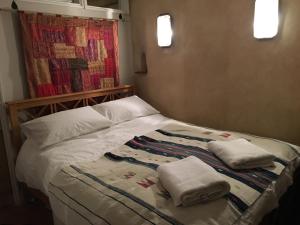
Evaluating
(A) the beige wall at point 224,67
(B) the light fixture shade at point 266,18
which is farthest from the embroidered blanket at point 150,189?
(B) the light fixture shade at point 266,18

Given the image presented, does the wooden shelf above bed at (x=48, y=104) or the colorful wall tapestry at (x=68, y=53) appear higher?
the colorful wall tapestry at (x=68, y=53)

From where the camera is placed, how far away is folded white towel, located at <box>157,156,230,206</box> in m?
1.26

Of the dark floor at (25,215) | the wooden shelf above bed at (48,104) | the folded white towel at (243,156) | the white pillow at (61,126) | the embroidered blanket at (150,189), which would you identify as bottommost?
the dark floor at (25,215)

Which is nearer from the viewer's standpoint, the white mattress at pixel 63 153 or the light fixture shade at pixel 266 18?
the white mattress at pixel 63 153

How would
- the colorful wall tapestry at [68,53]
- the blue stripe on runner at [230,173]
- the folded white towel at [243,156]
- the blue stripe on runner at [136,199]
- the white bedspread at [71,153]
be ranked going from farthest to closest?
the colorful wall tapestry at [68,53], the white bedspread at [71,153], the folded white towel at [243,156], the blue stripe on runner at [230,173], the blue stripe on runner at [136,199]

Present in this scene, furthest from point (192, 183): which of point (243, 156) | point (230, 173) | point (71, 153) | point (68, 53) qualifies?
point (68, 53)

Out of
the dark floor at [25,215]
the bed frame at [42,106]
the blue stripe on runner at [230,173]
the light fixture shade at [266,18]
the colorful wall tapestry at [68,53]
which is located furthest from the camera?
the colorful wall tapestry at [68,53]

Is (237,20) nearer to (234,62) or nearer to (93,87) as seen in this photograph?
(234,62)

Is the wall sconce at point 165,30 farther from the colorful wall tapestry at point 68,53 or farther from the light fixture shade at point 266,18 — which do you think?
the light fixture shade at point 266,18

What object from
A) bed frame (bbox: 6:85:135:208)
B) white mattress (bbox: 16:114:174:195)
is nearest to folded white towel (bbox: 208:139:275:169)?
white mattress (bbox: 16:114:174:195)

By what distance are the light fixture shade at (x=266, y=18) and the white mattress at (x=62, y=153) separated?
1340 millimetres

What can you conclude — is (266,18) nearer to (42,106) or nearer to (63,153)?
(63,153)

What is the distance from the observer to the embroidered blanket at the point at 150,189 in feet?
4.03

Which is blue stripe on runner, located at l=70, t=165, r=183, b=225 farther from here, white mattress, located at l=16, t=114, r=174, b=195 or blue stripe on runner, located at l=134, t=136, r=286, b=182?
blue stripe on runner, located at l=134, t=136, r=286, b=182
